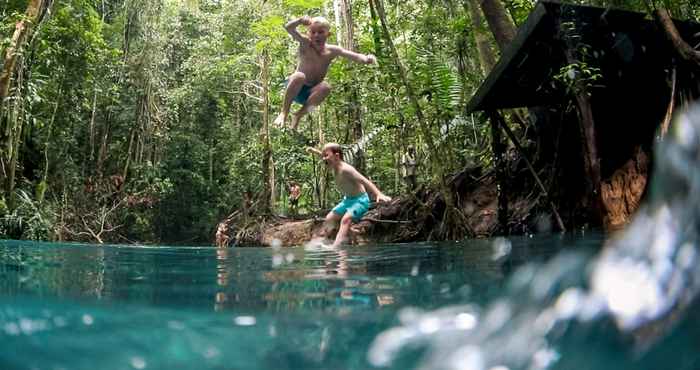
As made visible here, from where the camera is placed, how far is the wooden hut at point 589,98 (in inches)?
232

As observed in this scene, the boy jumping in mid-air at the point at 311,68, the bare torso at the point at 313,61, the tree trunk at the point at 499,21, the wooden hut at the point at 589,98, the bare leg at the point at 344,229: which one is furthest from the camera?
the bare leg at the point at 344,229

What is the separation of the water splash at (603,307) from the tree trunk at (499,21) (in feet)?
17.5

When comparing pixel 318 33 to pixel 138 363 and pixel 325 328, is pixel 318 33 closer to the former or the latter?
pixel 325 328

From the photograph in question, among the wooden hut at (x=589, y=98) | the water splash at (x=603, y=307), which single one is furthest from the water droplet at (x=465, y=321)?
the wooden hut at (x=589, y=98)

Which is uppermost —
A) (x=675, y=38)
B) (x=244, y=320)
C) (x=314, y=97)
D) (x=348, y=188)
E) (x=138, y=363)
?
(x=675, y=38)

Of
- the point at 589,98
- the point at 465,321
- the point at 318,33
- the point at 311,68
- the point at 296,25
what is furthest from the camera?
the point at 311,68

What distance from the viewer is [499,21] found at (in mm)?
7367

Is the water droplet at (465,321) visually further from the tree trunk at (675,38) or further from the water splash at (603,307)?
the tree trunk at (675,38)

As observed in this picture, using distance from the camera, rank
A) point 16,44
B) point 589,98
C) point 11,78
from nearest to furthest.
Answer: point 589,98 < point 16,44 < point 11,78

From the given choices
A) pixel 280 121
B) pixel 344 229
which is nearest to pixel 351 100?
pixel 344 229

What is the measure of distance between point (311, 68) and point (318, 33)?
411mm

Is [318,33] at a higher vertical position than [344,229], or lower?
higher

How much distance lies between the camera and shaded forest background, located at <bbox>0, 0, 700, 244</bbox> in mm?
9367

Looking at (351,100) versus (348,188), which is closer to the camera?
(348,188)
